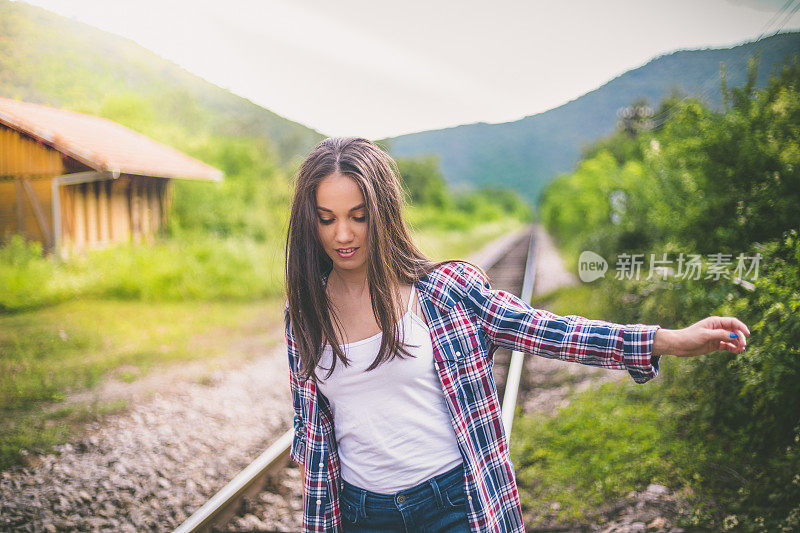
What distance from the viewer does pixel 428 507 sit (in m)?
1.48

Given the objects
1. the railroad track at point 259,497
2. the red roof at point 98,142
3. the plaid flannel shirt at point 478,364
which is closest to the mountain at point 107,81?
the red roof at point 98,142

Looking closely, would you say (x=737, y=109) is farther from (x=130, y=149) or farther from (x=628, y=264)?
(x=130, y=149)

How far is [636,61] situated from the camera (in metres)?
4.64

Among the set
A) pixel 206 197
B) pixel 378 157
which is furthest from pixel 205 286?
pixel 378 157

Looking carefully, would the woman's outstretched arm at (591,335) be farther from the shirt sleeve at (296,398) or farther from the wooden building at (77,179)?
the wooden building at (77,179)

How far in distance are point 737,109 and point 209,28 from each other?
5.07 m

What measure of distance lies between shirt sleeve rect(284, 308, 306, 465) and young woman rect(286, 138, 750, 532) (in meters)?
0.04

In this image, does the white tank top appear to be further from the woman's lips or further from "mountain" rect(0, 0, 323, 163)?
"mountain" rect(0, 0, 323, 163)

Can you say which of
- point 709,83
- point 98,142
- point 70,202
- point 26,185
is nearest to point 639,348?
point 709,83

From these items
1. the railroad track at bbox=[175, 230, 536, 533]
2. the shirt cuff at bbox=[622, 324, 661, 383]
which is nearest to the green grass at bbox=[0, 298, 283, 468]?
the railroad track at bbox=[175, 230, 536, 533]

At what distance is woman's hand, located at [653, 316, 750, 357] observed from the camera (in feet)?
4.10

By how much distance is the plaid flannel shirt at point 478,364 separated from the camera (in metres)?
1.36

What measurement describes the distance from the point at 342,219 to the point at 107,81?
16.8 feet

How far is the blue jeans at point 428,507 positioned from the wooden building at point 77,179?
14.7 ft
